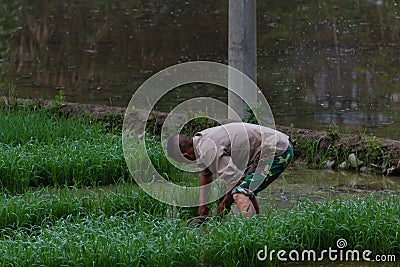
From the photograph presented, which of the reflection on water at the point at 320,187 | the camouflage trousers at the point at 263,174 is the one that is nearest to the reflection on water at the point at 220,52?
the reflection on water at the point at 320,187

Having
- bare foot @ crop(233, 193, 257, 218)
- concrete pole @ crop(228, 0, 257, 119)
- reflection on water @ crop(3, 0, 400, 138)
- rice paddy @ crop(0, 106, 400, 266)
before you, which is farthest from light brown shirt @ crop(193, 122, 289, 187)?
reflection on water @ crop(3, 0, 400, 138)

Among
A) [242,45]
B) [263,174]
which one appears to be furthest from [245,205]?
[242,45]

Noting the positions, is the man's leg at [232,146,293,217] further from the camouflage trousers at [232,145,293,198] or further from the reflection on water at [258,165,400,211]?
the reflection on water at [258,165,400,211]

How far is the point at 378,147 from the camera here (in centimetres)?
803

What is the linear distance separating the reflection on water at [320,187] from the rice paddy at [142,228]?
79cm

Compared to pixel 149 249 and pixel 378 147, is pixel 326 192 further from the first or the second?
pixel 149 249

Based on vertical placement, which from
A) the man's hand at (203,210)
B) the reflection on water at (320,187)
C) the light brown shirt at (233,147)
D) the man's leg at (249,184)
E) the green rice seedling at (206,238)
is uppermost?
the light brown shirt at (233,147)

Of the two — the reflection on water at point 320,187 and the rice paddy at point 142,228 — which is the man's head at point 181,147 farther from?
the reflection on water at point 320,187

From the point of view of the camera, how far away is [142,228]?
231 inches

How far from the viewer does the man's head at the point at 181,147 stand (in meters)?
6.31

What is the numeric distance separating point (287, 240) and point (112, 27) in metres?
13.0

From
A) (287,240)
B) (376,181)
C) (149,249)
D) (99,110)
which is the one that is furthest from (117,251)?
(99,110)

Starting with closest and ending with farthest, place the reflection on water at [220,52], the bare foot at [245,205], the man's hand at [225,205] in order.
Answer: the bare foot at [245,205] < the man's hand at [225,205] < the reflection on water at [220,52]

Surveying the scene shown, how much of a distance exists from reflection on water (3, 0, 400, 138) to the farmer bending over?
136 inches
